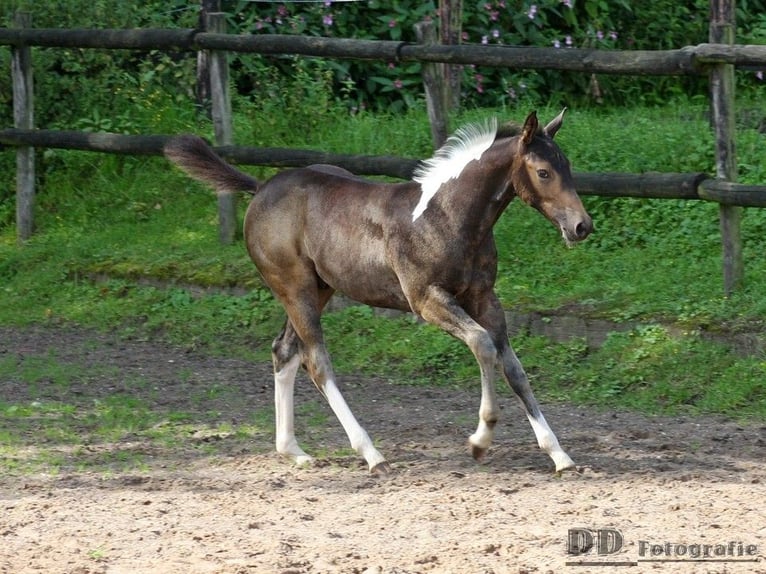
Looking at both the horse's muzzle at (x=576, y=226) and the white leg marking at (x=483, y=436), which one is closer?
the horse's muzzle at (x=576, y=226)

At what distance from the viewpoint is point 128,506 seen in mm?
5742

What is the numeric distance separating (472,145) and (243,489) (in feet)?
6.62

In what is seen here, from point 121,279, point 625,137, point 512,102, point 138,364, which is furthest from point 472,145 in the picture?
point 512,102

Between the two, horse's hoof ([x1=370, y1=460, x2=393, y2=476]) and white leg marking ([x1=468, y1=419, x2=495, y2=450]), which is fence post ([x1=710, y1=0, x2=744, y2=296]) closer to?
white leg marking ([x1=468, y1=419, x2=495, y2=450])

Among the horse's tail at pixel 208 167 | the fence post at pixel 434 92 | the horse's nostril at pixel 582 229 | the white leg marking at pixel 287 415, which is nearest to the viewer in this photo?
the horse's nostril at pixel 582 229

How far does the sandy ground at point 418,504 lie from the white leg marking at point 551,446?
8 cm

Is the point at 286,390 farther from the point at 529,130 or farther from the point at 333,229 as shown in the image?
the point at 529,130

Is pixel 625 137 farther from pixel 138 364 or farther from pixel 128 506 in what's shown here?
pixel 128 506

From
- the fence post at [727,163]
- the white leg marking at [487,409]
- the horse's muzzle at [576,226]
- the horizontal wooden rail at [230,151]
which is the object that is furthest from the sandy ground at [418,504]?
the horizontal wooden rail at [230,151]

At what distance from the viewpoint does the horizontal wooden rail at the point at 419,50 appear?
8.27m

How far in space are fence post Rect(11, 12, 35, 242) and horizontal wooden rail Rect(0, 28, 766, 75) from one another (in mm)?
178

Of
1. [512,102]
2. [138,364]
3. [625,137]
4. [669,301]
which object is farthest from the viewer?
[512,102]

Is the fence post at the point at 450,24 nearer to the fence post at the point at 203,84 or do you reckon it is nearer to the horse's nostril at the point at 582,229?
the fence post at the point at 203,84

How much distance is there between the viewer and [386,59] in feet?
31.0
